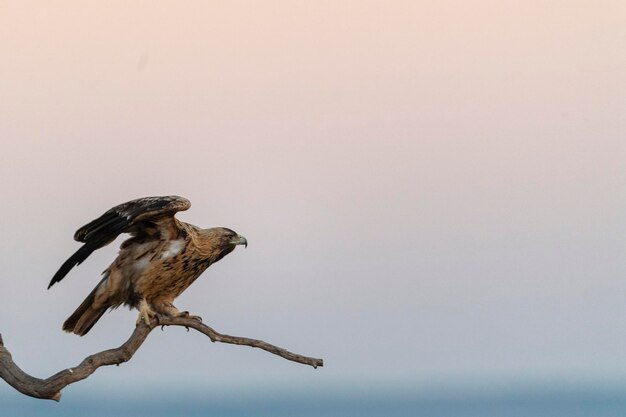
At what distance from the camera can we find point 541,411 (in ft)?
580

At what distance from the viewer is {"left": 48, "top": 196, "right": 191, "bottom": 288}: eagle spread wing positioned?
12760 mm

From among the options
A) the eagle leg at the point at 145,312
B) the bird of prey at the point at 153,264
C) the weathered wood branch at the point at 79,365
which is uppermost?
the bird of prey at the point at 153,264

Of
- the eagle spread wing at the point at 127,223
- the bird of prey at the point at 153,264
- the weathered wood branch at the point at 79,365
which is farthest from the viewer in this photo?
the bird of prey at the point at 153,264

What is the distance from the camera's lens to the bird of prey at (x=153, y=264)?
13547 millimetres

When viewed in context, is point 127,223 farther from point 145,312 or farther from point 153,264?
point 145,312

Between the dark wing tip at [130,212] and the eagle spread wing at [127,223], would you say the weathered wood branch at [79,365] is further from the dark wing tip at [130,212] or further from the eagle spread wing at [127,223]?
the dark wing tip at [130,212]

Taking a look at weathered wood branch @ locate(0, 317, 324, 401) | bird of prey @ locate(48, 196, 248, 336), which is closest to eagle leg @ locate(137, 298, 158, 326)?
bird of prey @ locate(48, 196, 248, 336)

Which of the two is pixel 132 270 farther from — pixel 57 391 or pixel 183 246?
pixel 57 391

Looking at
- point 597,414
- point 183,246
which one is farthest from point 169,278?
point 597,414

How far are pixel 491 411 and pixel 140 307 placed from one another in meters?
174

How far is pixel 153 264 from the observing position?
45.0ft

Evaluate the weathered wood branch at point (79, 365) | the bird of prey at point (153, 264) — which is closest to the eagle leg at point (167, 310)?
the bird of prey at point (153, 264)

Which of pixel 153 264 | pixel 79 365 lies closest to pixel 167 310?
pixel 153 264

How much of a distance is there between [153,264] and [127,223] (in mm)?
741
